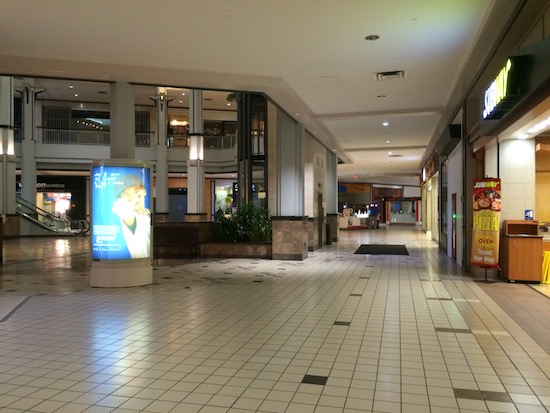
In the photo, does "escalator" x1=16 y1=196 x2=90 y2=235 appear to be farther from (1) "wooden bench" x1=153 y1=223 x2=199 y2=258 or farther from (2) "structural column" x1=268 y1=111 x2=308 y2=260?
(2) "structural column" x1=268 y1=111 x2=308 y2=260

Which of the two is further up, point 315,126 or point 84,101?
point 84,101

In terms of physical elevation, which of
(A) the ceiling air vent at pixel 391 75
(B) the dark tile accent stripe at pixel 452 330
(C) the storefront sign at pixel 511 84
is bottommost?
(B) the dark tile accent stripe at pixel 452 330

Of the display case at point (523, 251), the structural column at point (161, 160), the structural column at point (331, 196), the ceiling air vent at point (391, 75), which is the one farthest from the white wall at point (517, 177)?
the structural column at point (161, 160)

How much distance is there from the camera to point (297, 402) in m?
3.00

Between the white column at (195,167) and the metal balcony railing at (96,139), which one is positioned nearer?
the white column at (195,167)

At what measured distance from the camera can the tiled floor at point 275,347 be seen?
3082 millimetres

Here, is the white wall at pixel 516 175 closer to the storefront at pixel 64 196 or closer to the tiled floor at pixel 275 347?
the tiled floor at pixel 275 347

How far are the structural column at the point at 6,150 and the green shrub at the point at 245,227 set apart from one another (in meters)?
11.6

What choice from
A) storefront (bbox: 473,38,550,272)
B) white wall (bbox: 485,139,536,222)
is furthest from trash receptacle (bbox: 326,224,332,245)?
white wall (bbox: 485,139,536,222)

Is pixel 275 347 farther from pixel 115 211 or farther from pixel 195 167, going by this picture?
pixel 195 167

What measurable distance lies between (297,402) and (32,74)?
277 inches

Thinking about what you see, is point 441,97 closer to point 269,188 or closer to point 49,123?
point 269,188

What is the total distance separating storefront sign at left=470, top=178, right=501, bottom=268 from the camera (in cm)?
774

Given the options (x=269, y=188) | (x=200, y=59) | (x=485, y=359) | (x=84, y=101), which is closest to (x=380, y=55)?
(x=200, y=59)
